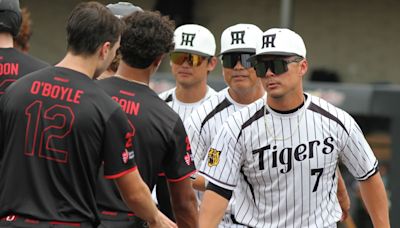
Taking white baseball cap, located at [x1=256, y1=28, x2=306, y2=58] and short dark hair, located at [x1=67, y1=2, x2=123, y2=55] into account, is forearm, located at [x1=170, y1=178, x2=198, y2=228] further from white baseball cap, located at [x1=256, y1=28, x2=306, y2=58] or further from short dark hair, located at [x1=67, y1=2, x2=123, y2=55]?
white baseball cap, located at [x1=256, y1=28, x2=306, y2=58]

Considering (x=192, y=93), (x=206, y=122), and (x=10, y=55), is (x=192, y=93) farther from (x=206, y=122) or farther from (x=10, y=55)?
(x=10, y=55)

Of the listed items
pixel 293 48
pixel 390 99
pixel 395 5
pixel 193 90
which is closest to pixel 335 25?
pixel 395 5

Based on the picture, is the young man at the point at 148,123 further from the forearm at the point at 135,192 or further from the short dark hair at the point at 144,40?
the forearm at the point at 135,192

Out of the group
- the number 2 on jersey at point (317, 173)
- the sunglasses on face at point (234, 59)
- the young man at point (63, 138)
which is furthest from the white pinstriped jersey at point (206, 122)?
the young man at point (63, 138)

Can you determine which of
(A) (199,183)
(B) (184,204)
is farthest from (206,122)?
(B) (184,204)

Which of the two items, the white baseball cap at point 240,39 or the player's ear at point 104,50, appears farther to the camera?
the white baseball cap at point 240,39

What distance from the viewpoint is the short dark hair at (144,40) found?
229 inches

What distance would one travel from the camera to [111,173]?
17.2 feet

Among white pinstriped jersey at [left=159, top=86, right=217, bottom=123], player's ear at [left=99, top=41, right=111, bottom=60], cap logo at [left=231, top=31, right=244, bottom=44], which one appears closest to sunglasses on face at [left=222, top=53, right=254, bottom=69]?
cap logo at [left=231, top=31, right=244, bottom=44]

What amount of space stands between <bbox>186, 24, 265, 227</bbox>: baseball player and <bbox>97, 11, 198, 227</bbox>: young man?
2.26 m

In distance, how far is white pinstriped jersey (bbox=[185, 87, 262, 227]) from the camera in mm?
8188

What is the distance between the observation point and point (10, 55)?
657 centimetres

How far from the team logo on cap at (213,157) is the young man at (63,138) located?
158cm

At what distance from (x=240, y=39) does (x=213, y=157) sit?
1844mm
